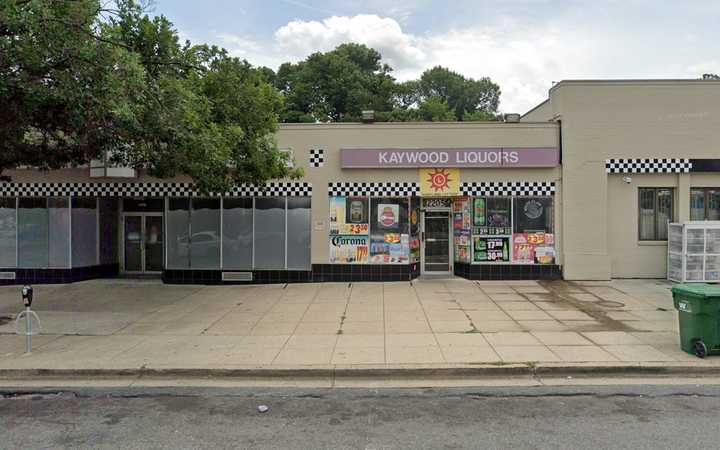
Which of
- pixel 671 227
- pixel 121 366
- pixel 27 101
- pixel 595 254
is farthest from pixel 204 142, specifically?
pixel 671 227

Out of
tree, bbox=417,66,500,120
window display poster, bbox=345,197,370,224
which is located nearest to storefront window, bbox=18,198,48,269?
window display poster, bbox=345,197,370,224

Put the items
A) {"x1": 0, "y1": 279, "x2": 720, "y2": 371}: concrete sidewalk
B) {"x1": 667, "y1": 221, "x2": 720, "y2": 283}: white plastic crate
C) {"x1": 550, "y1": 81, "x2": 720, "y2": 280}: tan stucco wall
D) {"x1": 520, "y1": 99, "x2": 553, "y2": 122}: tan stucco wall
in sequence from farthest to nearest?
{"x1": 520, "y1": 99, "x2": 553, "y2": 122}: tan stucco wall
{"x1": 550, "y1": 81, "x2": 720, "y2": 280}: tan stucco wall
{"x1": 667, "y1": 221, "x2": 720, "y2": 283}: white plastic crate
{"x1": 0, "y1": 279, "x2": 720, "y2": 371}: concrete sidewalk

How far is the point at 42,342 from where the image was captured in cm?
873

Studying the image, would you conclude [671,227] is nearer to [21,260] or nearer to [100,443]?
A: [100,443]

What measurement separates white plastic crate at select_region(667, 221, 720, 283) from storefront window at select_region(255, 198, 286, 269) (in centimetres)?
1120

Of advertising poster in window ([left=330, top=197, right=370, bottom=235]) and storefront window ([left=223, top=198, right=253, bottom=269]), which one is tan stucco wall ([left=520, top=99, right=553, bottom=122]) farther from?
storefront window ([left=223, top=198, right=253, bottom=269])

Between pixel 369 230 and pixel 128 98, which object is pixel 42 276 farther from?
pixel 369 230

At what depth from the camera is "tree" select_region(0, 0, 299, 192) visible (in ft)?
26.3

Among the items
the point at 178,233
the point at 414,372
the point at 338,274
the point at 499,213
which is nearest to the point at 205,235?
the point at 178,233

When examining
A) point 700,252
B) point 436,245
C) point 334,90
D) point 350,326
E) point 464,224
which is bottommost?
point 350,326

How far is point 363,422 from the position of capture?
5.44 m

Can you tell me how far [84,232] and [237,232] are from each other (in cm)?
486

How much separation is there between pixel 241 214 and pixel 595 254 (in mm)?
10376

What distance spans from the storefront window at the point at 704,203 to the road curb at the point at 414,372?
970cm
